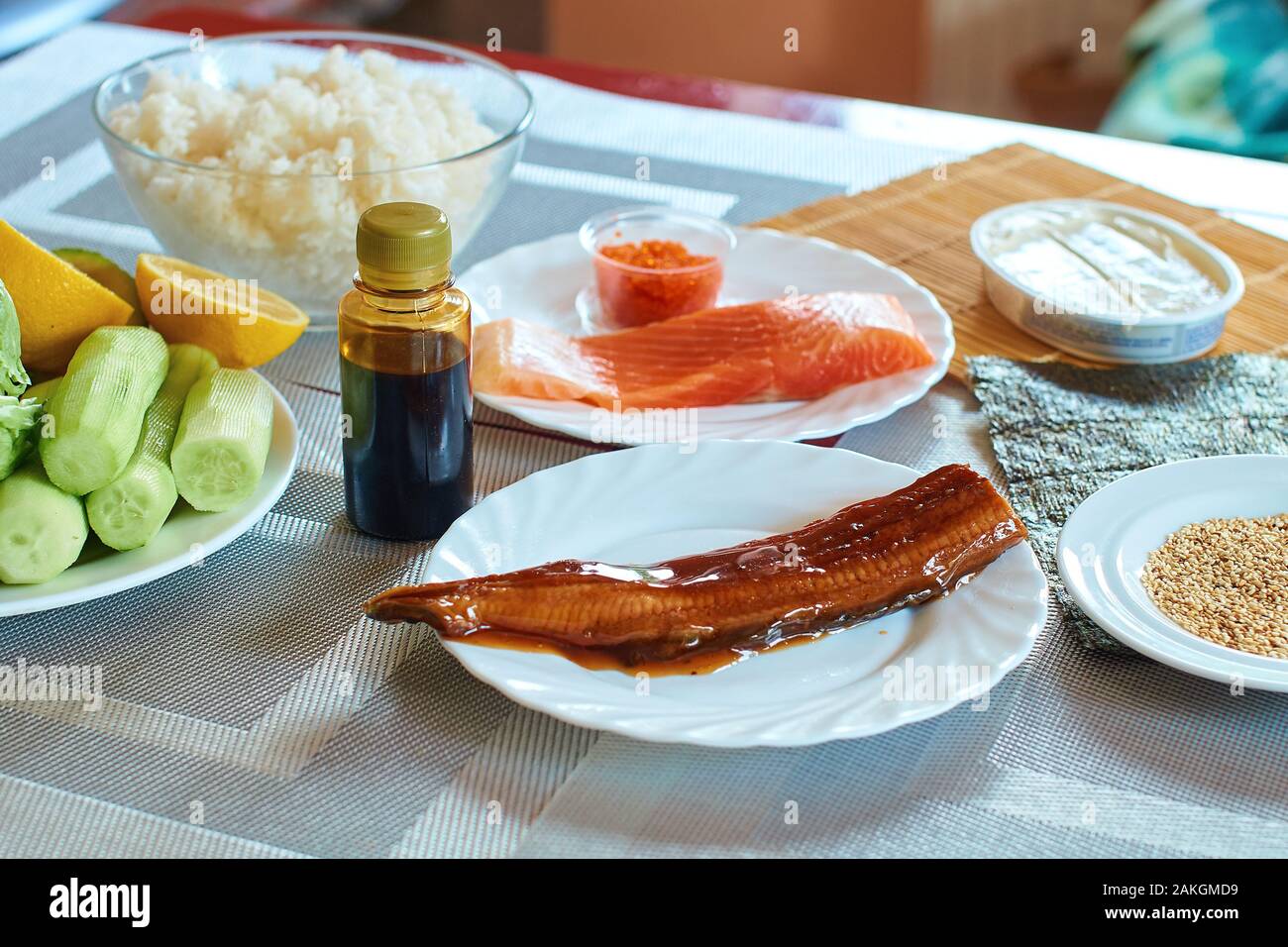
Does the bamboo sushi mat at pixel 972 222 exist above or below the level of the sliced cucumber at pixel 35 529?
below

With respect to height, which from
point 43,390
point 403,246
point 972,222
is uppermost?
point 403,246

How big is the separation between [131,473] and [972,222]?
1.16 meters

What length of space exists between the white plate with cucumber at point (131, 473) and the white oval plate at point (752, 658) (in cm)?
19

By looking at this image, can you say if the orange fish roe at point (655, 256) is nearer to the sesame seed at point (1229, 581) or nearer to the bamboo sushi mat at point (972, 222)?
the bamboo sushi mat at point (972, 222)

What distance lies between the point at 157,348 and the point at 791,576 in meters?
0.57

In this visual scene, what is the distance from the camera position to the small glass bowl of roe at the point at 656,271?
56.4 inches

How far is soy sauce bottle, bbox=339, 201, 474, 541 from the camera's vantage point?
3.16ft

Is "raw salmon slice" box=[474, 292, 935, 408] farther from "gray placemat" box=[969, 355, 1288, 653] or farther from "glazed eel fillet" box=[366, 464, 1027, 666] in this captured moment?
"glazed eel fillet" box=[366, 464, 1027, 666]

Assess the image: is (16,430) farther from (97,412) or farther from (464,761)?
(464,761)

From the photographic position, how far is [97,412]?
3.17ft

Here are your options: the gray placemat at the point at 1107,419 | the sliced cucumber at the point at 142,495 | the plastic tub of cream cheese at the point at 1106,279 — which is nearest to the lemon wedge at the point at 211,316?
the sliced cucumber at the point at 142,495

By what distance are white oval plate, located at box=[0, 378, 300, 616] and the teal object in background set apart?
235cm

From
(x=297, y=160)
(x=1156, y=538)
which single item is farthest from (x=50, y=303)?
(x=1156, y=538)

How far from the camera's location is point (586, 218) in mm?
1724
